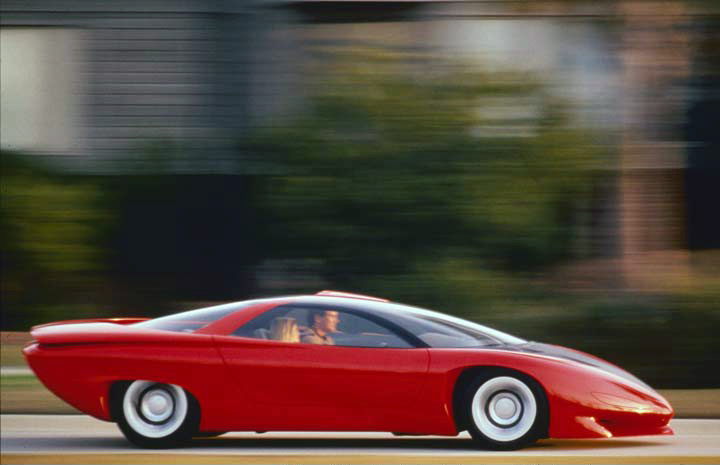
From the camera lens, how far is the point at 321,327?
7648 mm

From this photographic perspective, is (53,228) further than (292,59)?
No

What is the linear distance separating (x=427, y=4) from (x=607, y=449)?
32.4ft

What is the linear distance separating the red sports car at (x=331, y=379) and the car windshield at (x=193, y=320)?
15 millimetres

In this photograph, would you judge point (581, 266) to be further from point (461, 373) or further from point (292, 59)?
point (461, 373)

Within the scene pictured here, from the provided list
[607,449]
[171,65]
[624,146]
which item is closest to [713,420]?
[607,449]

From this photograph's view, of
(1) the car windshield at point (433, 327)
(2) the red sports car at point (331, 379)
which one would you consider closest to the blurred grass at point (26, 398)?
(2) the red sports car at point (331, 379)

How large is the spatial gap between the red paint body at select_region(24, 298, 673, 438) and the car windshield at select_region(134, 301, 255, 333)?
0.08 meters

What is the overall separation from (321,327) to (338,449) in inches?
31.6

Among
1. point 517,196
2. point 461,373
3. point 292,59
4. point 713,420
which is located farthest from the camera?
point 292,59

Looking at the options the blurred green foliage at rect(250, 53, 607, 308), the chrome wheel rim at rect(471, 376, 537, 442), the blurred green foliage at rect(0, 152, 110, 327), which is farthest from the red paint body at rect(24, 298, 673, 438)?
the blurred green foliage at rect(0, 152, 110, 327)

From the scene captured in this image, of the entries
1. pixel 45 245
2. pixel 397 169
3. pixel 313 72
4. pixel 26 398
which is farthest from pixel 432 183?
pixel 26 398

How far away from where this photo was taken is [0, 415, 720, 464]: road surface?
7098mm

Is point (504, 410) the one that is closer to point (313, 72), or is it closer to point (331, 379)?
point (331, 379)

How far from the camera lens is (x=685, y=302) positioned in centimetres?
1227
